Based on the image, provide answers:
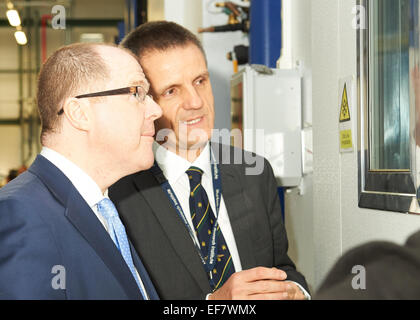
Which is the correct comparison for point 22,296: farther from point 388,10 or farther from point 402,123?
point 388,10

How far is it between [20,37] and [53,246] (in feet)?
36.5

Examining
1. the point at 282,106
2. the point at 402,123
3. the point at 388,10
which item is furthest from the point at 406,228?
the point at 282,106

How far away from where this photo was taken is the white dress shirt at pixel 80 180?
42.0 inches

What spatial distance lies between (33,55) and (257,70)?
30.6 feet

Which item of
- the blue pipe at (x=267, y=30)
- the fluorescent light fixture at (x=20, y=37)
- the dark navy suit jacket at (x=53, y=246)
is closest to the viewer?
the dark navy suit jacket at (x=53, y=246)

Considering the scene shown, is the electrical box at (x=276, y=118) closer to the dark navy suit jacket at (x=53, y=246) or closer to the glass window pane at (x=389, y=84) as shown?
the glass window pane at (x=389, y=84)

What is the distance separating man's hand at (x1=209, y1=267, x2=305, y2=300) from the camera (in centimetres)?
123

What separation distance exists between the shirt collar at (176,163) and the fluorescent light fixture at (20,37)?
986 cm

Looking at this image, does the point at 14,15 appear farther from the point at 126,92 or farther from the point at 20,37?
the point at 126,92

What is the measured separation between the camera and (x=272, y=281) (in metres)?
1.29

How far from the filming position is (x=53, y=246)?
90 centimetres

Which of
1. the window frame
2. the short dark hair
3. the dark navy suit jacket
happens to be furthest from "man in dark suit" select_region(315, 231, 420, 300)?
the short dark hair

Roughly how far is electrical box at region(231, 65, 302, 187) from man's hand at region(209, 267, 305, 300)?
1.20m

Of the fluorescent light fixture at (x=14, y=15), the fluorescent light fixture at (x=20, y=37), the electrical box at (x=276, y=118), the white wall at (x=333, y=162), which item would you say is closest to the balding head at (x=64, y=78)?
the white wall at (x=333, y=162)
